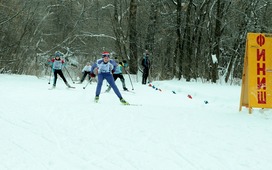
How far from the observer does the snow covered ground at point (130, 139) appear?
5.11 metres

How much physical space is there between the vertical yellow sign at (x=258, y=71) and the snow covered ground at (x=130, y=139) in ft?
1.36

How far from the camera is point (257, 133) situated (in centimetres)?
730

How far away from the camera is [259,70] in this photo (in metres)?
9.73

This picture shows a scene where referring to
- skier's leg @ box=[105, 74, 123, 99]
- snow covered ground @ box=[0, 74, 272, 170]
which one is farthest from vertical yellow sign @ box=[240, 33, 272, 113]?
skier's leg @ box=[105, 74, 123, 99]

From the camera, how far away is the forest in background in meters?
21.3

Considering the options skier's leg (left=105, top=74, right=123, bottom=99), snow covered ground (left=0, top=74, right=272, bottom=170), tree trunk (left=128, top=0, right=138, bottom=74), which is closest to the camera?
snow covered ground (left=0, top=74, right=272, bottom=170)

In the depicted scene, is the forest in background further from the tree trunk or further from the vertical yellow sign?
the vertical yellow sign

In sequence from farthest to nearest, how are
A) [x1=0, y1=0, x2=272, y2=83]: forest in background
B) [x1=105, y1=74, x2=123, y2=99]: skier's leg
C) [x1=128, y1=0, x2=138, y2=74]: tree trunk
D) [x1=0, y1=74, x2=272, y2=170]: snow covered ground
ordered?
[x1=128, y1=0, x2=138, y2=74]: tree trunk < [x1=0, y1=0, x2=272, y2=83]: forest in background < [x1=105, y1=74, x2=123, y2=99]: skier's leg < [x1=0, y1=74, x2=272, y2=170]: snow covered ground

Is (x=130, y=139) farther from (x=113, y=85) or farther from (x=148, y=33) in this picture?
(x=148, y=33)

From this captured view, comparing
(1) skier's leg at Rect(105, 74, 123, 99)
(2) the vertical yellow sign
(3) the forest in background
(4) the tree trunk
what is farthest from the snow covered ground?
(4) the tree trunk

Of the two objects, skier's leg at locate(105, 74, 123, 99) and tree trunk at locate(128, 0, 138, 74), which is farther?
tree trunk at locate(128, 0, 138, 74)

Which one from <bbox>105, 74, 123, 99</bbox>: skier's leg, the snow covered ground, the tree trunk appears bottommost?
the snow covered ground

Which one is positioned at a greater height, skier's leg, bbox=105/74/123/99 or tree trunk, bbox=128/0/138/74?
tree trunk, bbox=128/0/138/74

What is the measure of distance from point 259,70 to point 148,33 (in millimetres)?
17049
